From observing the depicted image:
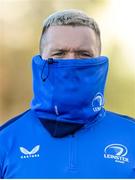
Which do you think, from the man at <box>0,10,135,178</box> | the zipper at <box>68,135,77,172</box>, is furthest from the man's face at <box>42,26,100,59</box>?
the zipper at <box>68,135,77,172</box>

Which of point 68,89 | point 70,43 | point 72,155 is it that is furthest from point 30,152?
point 70,43

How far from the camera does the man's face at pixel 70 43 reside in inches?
57.7

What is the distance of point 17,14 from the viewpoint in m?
3.03

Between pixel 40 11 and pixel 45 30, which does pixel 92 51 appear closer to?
pixel 45 30

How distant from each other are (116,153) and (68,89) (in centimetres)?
25

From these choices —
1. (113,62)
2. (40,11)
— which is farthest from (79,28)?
(40,11)

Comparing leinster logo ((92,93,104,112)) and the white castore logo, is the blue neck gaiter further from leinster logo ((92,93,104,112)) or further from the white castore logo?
A: the white castore logo

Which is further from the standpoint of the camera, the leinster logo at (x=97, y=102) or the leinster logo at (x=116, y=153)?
the leinster logo at (x=97, y=102)

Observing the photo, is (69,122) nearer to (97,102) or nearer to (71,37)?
(97,102)

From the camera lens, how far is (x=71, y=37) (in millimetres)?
1478

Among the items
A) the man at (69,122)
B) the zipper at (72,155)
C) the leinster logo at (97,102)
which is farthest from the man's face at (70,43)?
the zipper at (72,155)

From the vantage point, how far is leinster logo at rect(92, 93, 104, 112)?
4.90 feet

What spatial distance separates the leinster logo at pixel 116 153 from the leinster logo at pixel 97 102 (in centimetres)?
15

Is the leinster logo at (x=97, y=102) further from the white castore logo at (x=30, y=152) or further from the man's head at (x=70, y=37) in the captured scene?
the white castore logo at (x=30, y=152)
